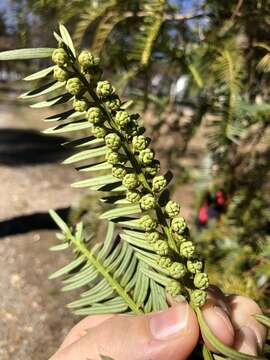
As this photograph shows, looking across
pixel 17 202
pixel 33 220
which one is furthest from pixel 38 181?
pixel 33 220

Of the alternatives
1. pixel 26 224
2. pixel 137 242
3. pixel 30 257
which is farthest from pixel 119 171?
pixel 26 224

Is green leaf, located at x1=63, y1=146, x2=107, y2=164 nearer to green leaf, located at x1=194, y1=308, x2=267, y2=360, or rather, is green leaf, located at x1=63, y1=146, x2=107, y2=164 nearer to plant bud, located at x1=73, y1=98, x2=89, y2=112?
plant bud, located at x1=73, y1=98, x2=89, y2=112

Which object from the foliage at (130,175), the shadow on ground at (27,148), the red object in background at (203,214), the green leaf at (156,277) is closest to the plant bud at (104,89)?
the foliage at (130,175)

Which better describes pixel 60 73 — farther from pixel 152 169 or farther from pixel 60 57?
pixel 152 169

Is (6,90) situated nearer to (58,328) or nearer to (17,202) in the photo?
(17,202)

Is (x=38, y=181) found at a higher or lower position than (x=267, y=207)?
lower

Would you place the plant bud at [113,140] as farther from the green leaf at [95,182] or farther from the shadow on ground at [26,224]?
the shadow on ground at [26,224]

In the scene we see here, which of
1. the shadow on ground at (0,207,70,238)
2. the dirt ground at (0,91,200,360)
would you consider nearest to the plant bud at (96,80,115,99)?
Answer: the dirt ground at (0,91,200,360)
